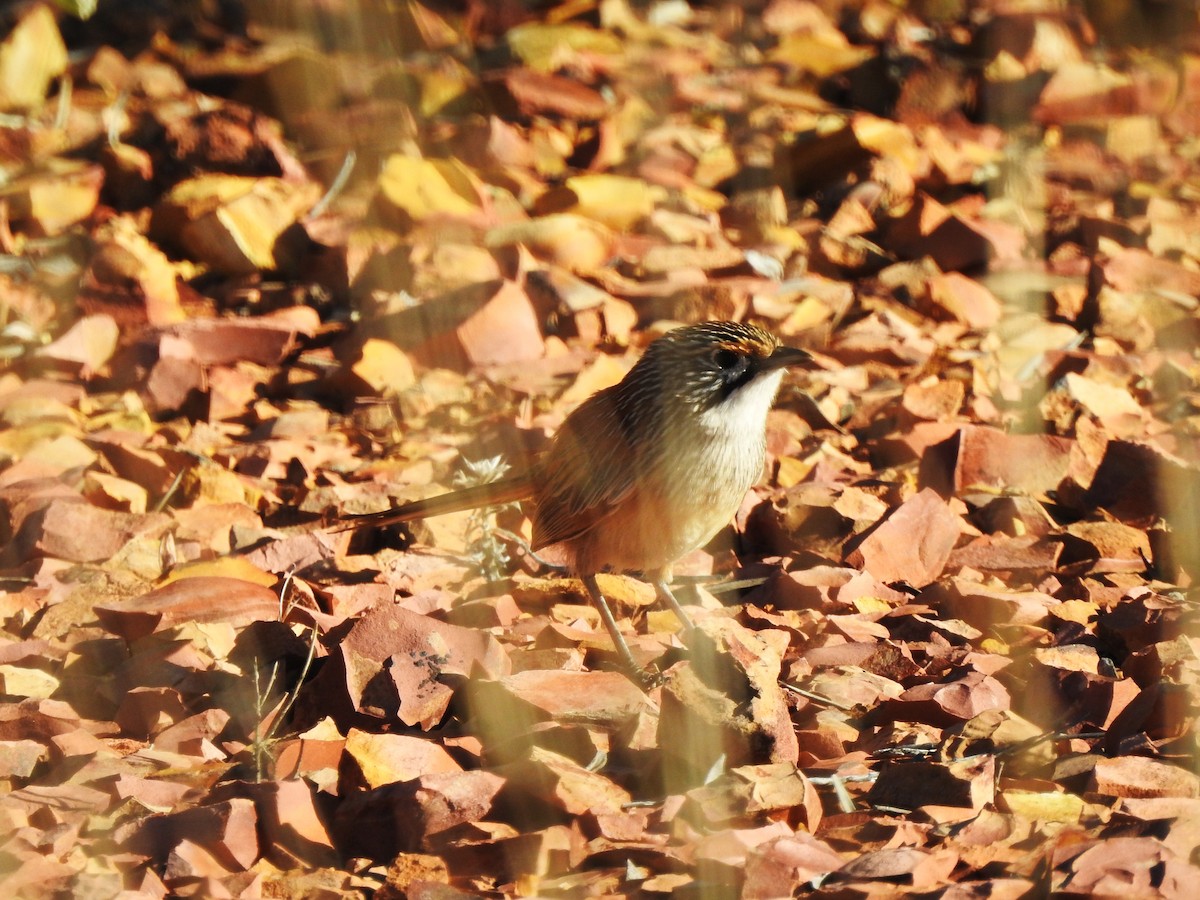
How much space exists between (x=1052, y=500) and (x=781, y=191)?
273 centimetres

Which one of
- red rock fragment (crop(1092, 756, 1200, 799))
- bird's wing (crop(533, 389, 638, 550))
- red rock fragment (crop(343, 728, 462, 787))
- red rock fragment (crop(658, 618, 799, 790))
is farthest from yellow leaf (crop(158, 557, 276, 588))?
red rock fragment (crop(1092, 756, 1200, 799))

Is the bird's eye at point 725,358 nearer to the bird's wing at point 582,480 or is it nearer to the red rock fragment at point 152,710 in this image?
the bird's wing at point 582,480

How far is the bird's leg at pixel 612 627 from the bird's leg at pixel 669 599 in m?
0.19

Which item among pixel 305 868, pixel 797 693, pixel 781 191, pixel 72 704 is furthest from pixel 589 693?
pixel 781 191

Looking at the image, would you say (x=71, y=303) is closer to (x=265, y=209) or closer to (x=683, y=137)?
(x=265, y=209)

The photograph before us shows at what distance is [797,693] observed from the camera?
4543mm

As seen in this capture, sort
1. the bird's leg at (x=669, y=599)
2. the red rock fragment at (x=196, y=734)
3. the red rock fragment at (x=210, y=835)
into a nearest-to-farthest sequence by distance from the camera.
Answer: the red rock fragment at (x=210, y=835), the red rock fragment at (x=196, y=734), the bird's leg at (x=669, y=599)

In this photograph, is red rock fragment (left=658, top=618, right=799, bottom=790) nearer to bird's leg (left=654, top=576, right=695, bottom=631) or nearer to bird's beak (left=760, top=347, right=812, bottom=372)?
bird's leg (left=654, top=576, right=695, bottom=631)

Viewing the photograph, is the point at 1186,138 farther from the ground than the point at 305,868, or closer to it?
farther from the ground

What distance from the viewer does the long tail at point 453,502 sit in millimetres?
5371

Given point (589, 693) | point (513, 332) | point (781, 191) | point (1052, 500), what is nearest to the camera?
point (589, 693)

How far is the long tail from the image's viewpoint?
5371 mm

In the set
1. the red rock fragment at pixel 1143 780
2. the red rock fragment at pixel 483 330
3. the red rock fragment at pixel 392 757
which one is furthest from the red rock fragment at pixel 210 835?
the red rock fragment at pixel 483 330

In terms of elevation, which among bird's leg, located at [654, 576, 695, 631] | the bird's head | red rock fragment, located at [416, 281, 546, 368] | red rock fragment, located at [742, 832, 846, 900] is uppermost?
the bird's head
